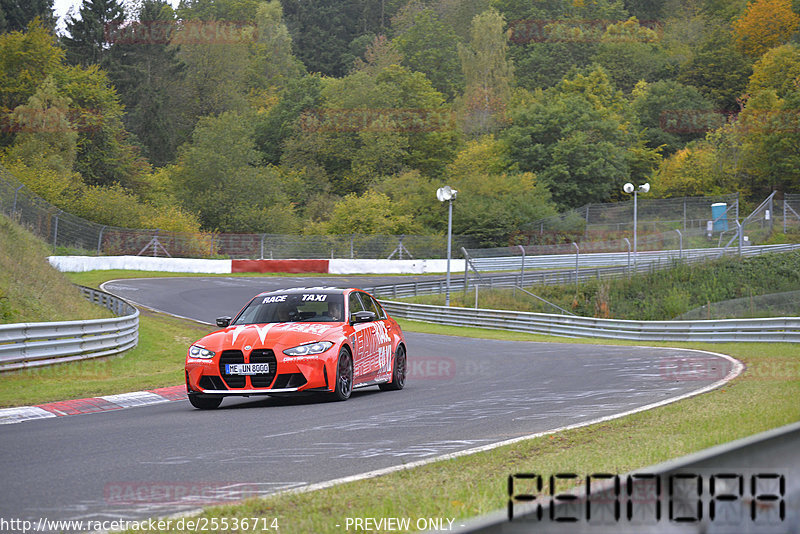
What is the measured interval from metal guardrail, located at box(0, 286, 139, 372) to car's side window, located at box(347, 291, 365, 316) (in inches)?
246

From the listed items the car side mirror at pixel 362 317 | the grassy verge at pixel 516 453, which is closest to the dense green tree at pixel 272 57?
the grassy verge at pixel 516 453

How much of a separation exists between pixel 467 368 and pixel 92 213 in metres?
49.0

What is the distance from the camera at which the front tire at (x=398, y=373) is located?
564 inches

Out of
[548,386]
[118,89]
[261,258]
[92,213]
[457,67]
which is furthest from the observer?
[457,67]

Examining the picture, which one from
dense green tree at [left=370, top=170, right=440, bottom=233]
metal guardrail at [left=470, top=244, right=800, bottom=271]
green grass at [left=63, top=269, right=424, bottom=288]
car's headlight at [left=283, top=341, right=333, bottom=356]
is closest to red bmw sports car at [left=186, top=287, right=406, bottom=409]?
car's headlight at [left=283, top=341, right=333, bottom=356]

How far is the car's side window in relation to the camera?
1341 centimetres

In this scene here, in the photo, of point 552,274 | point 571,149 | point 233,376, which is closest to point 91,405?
point 233,376

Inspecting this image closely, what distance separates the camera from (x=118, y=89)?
→ 10225 centimetres

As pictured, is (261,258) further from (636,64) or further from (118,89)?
(636,64)

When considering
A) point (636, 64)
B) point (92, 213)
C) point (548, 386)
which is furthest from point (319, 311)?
point (636, 64)

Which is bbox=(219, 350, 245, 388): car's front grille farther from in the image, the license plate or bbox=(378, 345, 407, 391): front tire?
bbox=(378, 345, 407, 391): front tire

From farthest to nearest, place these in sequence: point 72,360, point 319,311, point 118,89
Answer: point 118,89, point 72,360, point 319,311

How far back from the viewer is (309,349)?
11.7 meters

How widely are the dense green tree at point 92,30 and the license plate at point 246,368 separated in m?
94.5
